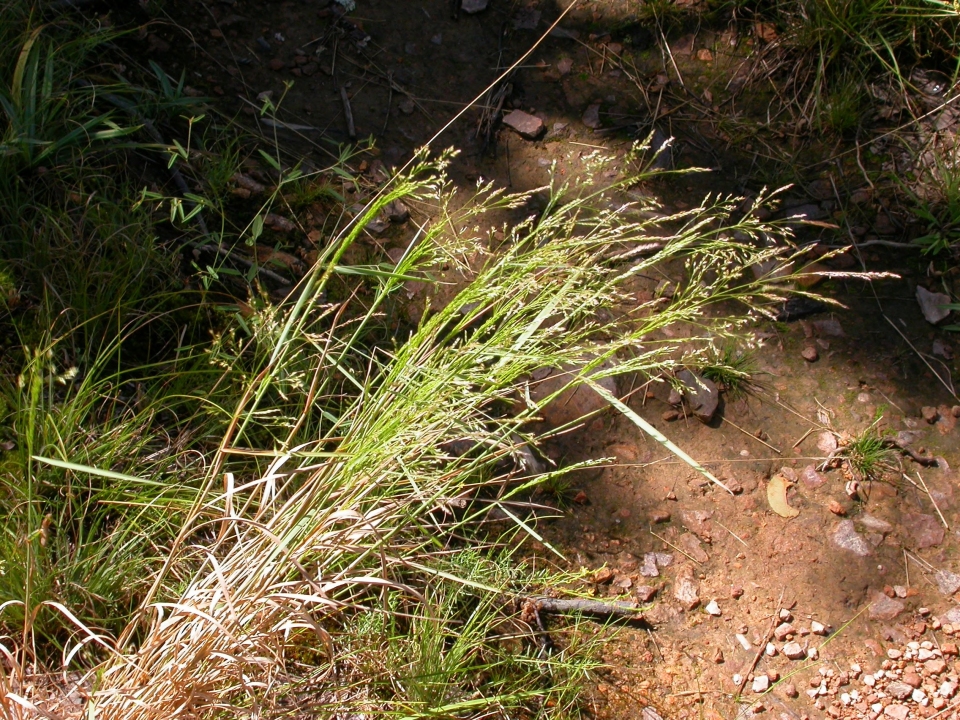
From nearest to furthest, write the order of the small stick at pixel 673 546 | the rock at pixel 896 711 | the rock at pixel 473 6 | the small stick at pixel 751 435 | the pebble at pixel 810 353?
the rock at pixel 896 711 → the small stick at pixel 673 546 → the small stick at pixel 751 435 → the pebble at pixel 810 353 → the rock at pixel 473 6

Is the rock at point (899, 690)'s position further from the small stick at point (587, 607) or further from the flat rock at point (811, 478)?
the small stick at point (587, 607)

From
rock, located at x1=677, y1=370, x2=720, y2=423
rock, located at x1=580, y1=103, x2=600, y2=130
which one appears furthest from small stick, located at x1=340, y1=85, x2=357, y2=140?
rock, located at x1=677, y1=370, x2=720, y2=423

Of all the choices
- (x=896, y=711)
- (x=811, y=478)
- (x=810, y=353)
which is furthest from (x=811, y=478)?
(x=896, y=711)

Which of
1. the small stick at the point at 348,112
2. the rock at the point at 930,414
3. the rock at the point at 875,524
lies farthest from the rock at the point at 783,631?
the small stick at the point at 348,112

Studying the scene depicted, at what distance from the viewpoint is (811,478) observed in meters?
2.49

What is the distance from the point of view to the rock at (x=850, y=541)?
2.37 metres

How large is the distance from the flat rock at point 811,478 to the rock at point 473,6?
2242 mm

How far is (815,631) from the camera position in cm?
221

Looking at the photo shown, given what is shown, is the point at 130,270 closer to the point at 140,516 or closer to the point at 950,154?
the point at 140,516

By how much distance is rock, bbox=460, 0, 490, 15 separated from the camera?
3.27 metres

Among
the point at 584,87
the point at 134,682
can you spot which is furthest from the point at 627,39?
the point at 134,682

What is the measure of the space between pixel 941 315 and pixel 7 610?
299cm

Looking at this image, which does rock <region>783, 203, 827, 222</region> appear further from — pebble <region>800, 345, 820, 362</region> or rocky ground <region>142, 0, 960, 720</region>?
pebble <region>800, 345, 820, 362</region>

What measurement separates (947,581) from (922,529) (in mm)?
164
